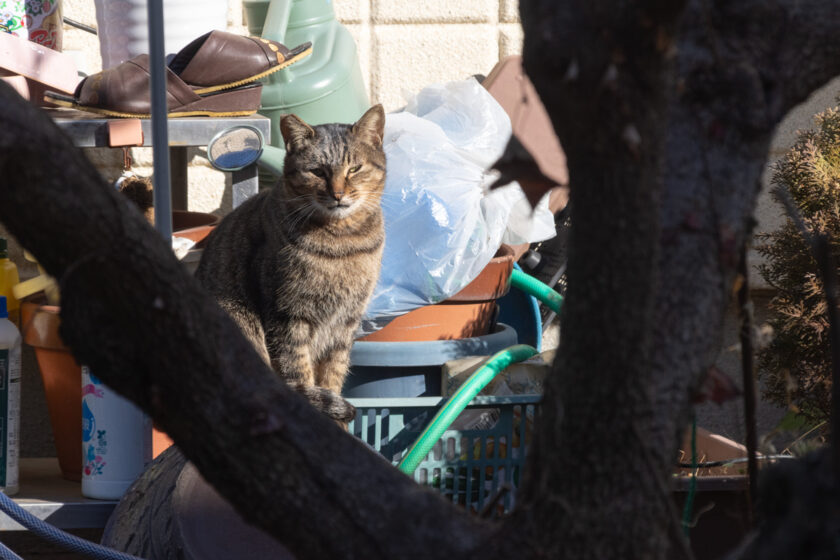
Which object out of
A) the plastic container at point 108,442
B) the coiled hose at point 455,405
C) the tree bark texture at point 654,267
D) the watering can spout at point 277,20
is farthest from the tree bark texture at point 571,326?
the watering can spout at point 277,20

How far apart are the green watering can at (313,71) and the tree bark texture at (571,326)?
2427 mm

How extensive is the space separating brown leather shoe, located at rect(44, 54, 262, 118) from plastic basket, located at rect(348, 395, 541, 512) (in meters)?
0.82

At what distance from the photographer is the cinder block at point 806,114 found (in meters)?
3.24

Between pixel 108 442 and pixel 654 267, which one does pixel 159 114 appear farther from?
pixel 654 267

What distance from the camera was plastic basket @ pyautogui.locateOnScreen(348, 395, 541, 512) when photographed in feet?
6.20

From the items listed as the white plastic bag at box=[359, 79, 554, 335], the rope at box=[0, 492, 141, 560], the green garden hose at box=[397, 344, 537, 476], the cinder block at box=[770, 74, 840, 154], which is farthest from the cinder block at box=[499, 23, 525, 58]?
the rope at box=[0, 492, 141, 560]

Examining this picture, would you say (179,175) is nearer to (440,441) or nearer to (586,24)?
(440,441)

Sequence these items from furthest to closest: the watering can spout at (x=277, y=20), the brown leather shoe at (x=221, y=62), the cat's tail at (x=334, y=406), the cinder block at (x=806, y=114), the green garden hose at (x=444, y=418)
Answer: the cinder block at (x=806, y=114) < the watering can spout at (x=277, y=20) < the brown leather shoe at (x=221, y=62) < the cat's tail at (x=334, y=406) < the green garden hose at (x=444, y=418)

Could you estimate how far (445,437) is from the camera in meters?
1.94

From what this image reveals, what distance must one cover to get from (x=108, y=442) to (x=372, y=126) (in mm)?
1071

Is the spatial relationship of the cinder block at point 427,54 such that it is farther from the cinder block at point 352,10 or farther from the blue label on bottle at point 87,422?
the blue label on bottle at point 87,422

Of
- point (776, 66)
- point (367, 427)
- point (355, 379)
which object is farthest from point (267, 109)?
point (776, 66)

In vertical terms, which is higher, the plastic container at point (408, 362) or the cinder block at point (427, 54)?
the cinder block at point (427, 54)

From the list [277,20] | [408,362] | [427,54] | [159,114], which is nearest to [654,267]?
[159,114]
